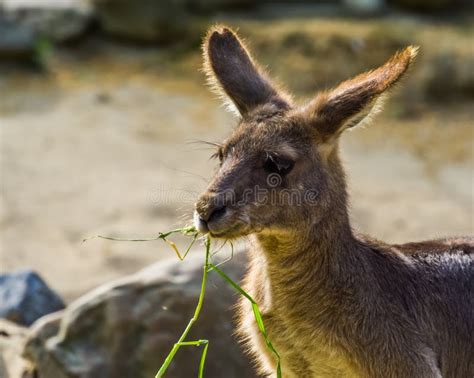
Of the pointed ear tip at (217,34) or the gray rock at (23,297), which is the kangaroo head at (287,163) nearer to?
the pointed ear tip at (217,34)

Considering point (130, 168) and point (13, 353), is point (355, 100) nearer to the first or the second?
point (13, 353)

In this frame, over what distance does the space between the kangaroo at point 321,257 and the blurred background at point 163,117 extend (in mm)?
3195

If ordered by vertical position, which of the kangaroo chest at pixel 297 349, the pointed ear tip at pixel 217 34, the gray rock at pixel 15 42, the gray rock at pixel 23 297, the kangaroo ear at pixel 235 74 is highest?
the pointed ear tip at pixel 217 34

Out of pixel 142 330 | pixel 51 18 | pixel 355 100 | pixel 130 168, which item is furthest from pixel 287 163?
pixel 51 18

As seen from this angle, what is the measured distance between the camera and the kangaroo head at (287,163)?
190 inches

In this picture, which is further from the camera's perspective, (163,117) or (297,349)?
(163,117)

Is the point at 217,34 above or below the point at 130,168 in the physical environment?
above

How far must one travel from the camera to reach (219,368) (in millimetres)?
6496

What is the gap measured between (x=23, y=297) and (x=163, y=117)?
5589 mm

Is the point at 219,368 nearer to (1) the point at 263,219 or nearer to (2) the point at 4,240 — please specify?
(1) the point at 263,219

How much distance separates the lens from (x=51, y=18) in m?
14.5

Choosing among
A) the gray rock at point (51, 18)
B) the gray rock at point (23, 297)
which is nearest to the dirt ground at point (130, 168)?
the gray rock at point (51, 18)

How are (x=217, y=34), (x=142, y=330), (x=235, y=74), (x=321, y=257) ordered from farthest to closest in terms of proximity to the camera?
(x=142, y=330), (x=217, y=34), (x=235, y=74), (x=321, y=257)

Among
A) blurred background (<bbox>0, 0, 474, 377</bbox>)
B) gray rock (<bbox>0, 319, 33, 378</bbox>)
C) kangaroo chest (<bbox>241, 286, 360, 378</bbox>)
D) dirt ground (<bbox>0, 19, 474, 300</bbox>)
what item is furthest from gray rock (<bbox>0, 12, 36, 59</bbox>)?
kangaroo chest (<bbox>241, 286, 360, 378</bbox>)
